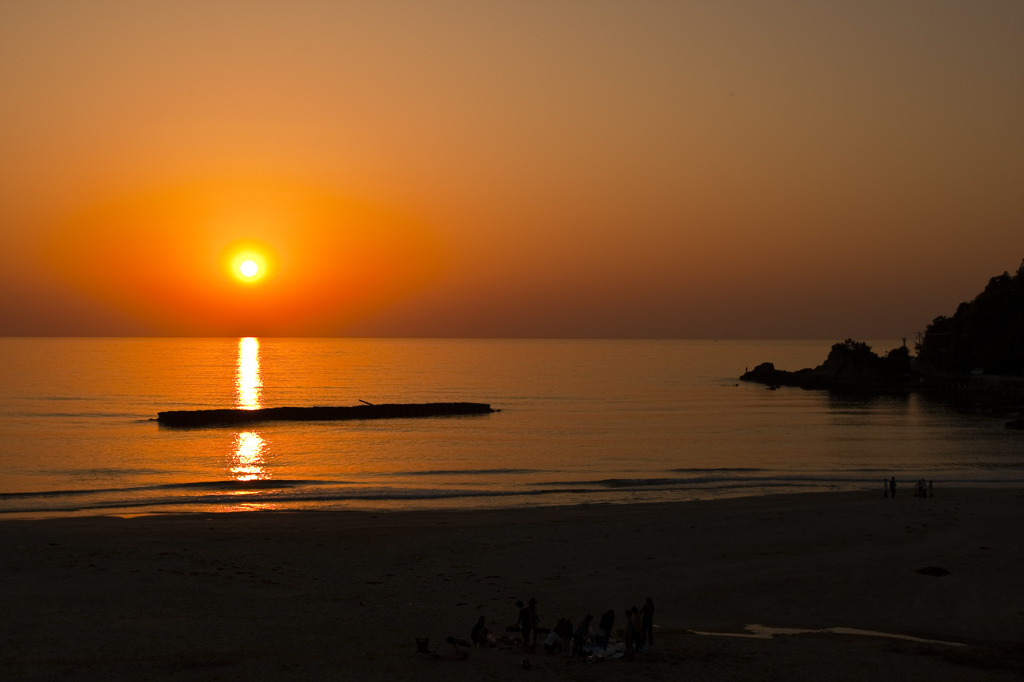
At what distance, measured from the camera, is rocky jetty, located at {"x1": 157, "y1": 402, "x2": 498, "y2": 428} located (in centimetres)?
8125

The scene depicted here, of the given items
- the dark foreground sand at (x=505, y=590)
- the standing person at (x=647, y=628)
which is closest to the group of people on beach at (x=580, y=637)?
the standing person at (x=647, y=628)

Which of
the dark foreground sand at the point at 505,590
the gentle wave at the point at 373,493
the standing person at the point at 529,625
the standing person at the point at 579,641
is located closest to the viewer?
the dark foreground sand at the point at 505,590

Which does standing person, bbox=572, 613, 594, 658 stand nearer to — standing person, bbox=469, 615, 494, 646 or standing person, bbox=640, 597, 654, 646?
standing person, bbox=640, 597, 654, 646

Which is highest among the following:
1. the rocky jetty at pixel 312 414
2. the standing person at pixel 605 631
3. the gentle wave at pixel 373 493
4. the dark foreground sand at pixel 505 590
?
the rocky jetty at pixel 312 414

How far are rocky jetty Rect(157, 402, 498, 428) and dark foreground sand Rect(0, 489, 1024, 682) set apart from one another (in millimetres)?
48578

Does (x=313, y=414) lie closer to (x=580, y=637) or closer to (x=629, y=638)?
(x=580, y=637)

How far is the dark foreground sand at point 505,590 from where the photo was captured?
16.9m

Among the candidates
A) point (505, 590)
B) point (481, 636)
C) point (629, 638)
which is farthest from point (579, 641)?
point (505, 590)

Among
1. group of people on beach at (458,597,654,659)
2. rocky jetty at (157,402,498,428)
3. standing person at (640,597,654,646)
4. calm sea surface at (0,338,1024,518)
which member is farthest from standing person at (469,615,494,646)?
rocky jetty at (157,402,498,428)

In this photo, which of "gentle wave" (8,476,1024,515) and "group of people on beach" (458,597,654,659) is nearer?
"group of people on beach" (458,597,654,659)

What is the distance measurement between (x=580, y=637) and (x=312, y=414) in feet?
246

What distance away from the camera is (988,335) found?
136250mm

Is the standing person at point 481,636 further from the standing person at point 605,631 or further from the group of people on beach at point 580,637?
the standing person at point 605,631

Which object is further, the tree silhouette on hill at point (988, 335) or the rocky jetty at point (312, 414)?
the tree silhouette on hill at point (988, 335)
